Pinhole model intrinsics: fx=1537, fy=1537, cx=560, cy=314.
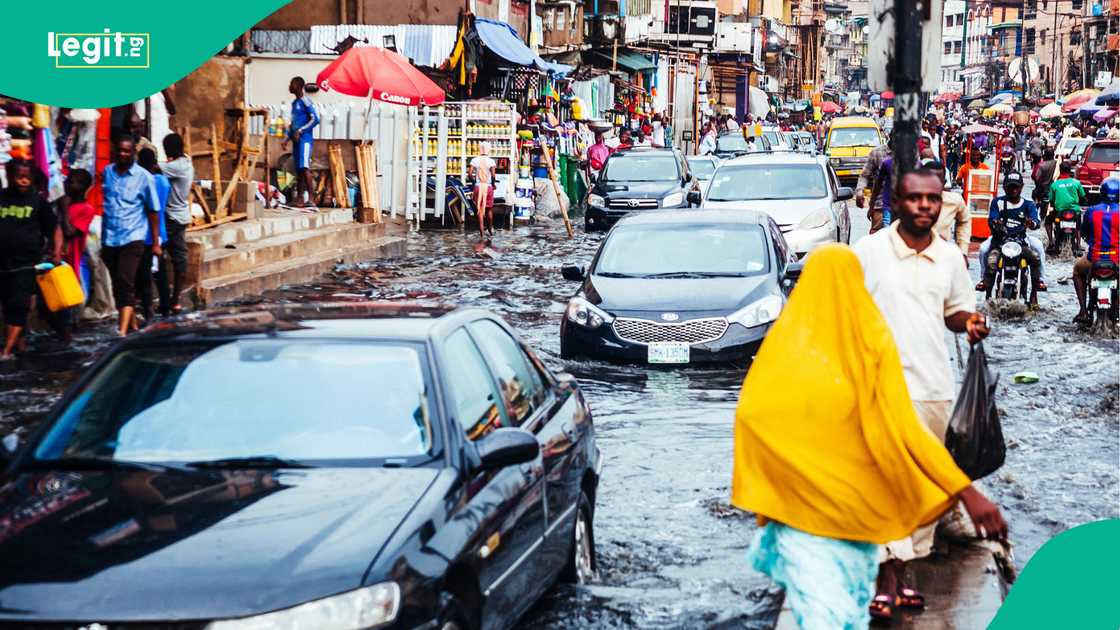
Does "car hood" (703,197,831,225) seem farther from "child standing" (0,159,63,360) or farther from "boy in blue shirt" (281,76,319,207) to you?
"child standing" (0,159,63,360)

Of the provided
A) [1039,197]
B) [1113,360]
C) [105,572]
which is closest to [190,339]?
[105,572]

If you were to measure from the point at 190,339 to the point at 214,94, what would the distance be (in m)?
22.3

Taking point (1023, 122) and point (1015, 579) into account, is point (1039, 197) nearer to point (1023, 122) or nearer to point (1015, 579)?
point (1015, 579)

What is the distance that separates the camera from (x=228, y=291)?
17641 millimetres

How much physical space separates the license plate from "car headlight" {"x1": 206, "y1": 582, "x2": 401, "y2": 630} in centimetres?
834

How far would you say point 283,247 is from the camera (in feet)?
66.9

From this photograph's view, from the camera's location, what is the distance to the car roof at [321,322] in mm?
5852

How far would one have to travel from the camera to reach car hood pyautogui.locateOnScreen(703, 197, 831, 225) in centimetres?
2123

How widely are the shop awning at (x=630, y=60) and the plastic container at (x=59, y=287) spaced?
41.9 metres

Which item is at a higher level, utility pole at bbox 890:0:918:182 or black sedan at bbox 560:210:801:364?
utility pole at bbox 890:0:918:182

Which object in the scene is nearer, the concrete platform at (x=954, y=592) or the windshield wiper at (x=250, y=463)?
the windshield wiper at (x=250, y=463)

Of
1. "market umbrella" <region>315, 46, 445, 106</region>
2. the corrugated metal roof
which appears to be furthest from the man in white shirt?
the corrugated metal roof

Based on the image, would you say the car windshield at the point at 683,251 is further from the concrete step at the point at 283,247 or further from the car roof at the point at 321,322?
the car roof at the point at 321,322

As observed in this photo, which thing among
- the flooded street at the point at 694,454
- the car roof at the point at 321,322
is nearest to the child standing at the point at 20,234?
the flooded street at the point at 694,454
